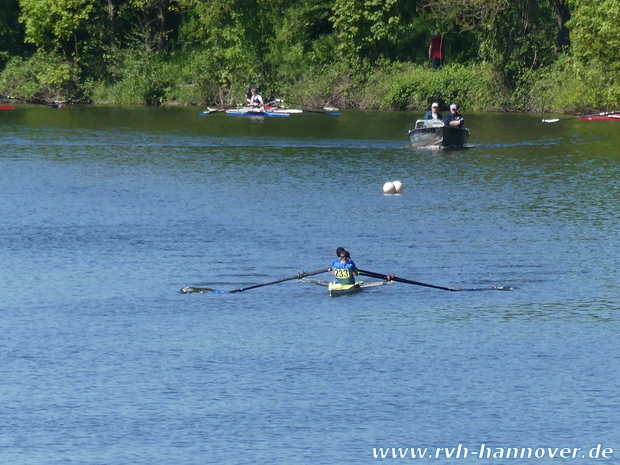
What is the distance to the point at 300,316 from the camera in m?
23.4

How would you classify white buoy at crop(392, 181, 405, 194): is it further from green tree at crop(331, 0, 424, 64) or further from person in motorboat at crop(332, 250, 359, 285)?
green tree at crop(331, 0, 424, 64)

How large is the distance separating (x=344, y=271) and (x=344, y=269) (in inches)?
2.1

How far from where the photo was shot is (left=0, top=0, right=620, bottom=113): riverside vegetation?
66688 mm

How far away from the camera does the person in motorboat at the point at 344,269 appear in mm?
24623

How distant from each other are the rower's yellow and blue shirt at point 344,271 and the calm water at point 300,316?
488 mm

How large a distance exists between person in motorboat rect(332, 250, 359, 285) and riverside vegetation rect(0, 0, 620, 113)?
38068 mm

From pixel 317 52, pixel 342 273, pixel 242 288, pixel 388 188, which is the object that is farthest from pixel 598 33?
pixel 242 288

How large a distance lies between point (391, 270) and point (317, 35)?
175ft

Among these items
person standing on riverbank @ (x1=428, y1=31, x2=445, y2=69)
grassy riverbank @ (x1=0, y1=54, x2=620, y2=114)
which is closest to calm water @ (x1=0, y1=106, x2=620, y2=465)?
grassy riverbank @ (x1=0, y1=54, x2=620, y2=114)

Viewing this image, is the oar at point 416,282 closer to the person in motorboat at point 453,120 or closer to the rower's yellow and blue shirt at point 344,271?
the rower's yellow and blue shirt at point 344,271

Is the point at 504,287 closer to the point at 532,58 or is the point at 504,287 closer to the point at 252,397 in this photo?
the point at 252,397

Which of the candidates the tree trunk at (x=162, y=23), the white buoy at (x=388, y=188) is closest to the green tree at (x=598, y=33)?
the white buoy at (x=388, y=188)

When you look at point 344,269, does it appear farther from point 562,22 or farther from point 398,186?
point 562,22

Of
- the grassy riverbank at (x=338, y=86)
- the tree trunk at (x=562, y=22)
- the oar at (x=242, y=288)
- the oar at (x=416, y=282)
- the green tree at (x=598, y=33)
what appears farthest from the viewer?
the tree trunk at (x=562, y=22)
